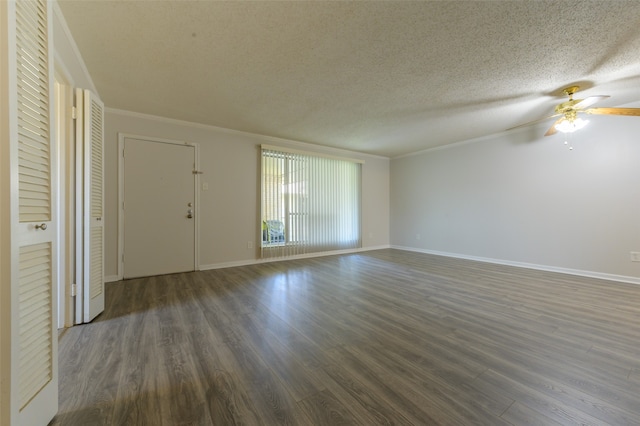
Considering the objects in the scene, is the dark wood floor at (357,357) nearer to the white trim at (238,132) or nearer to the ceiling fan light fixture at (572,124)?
the ceiling fan light fixture at (572,124)

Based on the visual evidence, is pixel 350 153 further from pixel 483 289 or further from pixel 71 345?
pixel 71 345

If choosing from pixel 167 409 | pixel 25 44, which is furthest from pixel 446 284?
pixel 25 44

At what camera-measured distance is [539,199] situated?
398cm

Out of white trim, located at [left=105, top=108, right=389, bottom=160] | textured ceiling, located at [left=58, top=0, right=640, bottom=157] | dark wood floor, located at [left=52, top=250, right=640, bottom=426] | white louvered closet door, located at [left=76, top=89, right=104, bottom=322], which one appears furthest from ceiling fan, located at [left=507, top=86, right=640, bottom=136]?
white louvered closet door, located at [left=76, top=89, right=104, bottom=322]

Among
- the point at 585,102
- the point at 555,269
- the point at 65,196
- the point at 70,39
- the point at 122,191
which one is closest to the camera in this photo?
the point at 70,39

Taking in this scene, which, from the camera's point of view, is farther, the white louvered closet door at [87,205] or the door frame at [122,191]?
the door frame at [122,191]

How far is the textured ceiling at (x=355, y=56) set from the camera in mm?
1694

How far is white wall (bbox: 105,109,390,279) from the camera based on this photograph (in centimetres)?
336

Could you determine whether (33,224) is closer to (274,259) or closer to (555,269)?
(274,259)

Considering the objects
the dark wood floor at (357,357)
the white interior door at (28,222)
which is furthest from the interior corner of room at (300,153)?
the dark wood floor at (357,357)

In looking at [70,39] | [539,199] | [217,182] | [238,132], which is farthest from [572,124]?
[70,39]

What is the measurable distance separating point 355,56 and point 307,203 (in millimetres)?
3151

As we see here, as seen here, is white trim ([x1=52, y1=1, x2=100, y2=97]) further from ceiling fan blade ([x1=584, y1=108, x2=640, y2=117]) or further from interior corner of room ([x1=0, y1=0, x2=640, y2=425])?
ceiling fan blade ([x1=584, y1=108, x2=640, y2=117])

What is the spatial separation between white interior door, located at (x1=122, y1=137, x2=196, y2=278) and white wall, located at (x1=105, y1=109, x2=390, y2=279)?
5.4 inches
